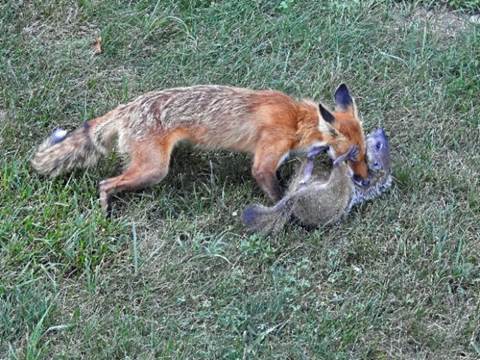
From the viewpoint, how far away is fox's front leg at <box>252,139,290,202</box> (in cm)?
639

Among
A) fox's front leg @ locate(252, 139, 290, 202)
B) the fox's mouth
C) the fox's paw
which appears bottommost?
the fox's mouth

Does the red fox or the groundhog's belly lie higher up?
the red fox

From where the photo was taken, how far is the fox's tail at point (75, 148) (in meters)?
6.42

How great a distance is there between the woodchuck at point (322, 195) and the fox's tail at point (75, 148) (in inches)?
46.6

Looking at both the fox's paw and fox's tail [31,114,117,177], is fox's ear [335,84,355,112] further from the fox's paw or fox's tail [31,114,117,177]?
the fox's paw

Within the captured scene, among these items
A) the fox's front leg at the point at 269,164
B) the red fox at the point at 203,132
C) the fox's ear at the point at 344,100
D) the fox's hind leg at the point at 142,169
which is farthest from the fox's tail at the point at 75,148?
the fox's ear at the point at 344,100

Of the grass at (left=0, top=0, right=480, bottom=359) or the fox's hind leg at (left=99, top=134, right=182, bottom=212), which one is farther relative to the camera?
the fox's hind leg at (left=99, top=134, right=182, bottom=212)

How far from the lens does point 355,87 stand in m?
Result: 7.59

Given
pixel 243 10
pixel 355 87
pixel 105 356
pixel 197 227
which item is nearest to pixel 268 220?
pixel 197 227

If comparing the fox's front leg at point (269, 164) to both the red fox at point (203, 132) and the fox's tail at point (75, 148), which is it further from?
the fox's tail at point (75, 148)

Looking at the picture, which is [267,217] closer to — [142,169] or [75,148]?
[142,169]

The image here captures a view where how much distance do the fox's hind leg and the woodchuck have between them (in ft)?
2.19

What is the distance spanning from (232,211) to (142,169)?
0.66 m

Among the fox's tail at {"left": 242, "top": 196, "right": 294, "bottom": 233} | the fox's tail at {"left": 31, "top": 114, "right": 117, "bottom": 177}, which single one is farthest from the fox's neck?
the fox's tail at {"left": 31, "top": 114, "right": 117, "bottom": 177}
